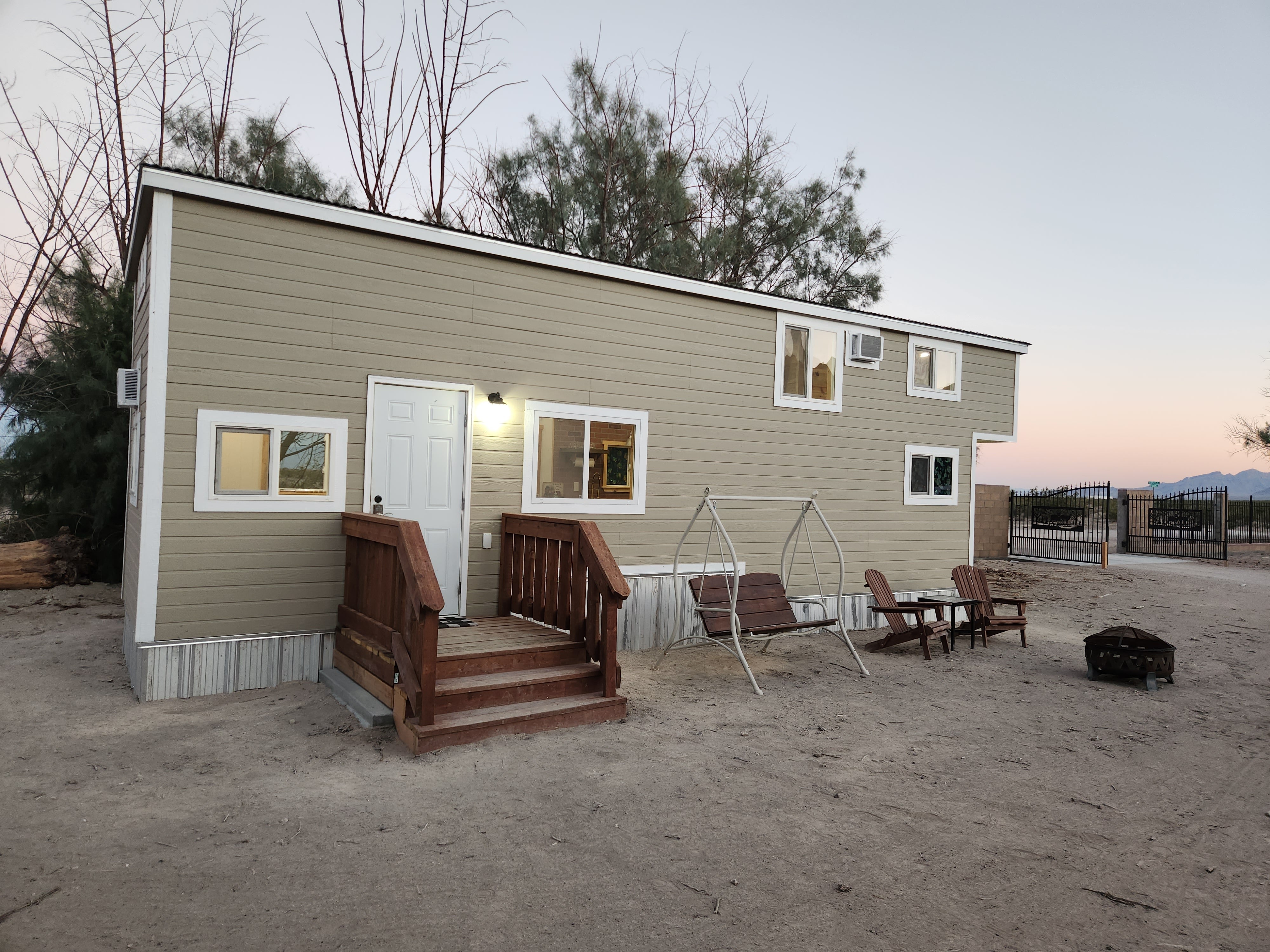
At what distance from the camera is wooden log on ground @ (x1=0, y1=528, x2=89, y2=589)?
10.0m

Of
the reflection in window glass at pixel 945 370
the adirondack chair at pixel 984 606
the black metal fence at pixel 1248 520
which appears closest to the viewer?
the adirondack chair at pixel 984 606

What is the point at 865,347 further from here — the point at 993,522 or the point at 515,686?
the point at 993,522

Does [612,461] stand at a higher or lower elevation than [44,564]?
higher

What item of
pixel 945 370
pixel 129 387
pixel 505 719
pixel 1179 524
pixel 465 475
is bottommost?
pixel 505 719

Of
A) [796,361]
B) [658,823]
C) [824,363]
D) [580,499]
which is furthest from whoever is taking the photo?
[824,363]

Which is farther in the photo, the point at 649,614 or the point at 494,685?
the point at 649,614

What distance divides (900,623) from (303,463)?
6.37 metres

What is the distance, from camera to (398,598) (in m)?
5.16

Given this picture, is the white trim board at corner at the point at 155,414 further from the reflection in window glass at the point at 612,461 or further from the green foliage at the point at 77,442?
the green foliage at the point at 77,442

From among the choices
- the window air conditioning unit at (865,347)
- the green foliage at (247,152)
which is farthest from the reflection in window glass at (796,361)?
the green foliage at (247,152)

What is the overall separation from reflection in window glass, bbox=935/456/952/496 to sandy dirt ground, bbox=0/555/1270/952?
163 inches

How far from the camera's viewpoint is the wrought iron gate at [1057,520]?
1748 cm

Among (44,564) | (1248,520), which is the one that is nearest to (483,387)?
(44,564)

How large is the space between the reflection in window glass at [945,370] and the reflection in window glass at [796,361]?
224cm
